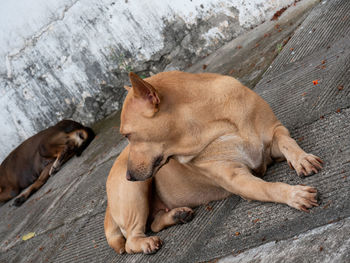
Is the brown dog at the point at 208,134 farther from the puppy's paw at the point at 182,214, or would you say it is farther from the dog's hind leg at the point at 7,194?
the dog's hind leg at the point at 7,194

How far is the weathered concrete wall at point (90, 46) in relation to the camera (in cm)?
736

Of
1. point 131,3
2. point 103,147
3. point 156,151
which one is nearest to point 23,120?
point 103,147

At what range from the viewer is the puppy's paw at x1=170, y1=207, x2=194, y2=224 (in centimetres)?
364

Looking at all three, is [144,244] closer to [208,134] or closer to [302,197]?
[208,134]

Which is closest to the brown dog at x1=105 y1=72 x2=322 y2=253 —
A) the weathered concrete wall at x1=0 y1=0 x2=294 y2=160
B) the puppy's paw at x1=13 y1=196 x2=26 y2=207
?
the weathered concrete wall at x1=0 y1=0 x2=294 y2=160

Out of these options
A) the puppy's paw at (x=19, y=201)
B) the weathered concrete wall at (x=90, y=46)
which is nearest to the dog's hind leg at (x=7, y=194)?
the puppy's paw at (x=19, y=201)

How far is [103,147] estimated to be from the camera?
7441 millimetres

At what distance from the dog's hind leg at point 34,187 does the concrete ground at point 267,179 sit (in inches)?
8.3

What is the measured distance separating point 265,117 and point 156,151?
789mm

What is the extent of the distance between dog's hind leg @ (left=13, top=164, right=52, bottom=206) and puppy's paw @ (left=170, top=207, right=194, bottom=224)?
17.1 feet

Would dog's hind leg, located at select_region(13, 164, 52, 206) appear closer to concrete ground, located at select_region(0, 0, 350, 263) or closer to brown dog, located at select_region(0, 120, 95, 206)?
brown dog, located at select_region(0, 120, 95, 206)

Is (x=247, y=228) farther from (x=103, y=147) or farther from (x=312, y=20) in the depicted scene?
(x=103, y=147)

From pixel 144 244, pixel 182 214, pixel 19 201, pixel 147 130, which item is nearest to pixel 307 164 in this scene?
pixel 147 130

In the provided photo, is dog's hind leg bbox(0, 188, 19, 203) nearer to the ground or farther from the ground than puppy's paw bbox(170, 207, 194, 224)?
farther from the ground
